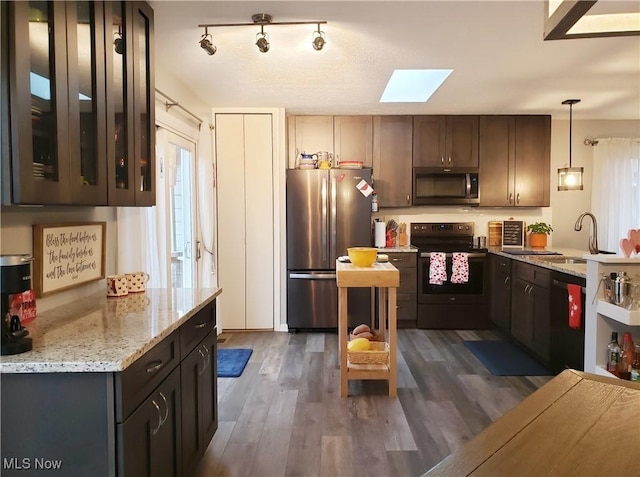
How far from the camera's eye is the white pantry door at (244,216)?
4.55 meters

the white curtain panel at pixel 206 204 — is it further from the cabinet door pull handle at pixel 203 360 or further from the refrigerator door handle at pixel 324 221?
the cabinet door pull handle at pixel 203 360

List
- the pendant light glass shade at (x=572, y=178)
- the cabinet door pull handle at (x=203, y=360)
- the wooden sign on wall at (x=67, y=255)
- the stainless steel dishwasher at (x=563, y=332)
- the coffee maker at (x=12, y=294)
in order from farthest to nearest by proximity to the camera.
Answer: the pendant light glass shade at (x=572, y=178)
the stainless steel dishwasher at (x=563, y=332)
the cabinet door pull handle at (x=203, y=360)
the wooden sign on wall at (x=67, y=255)
the coffee maker at (x=12, y=294)

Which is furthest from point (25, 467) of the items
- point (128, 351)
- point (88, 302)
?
point (88, 302)

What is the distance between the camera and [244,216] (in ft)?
15.1

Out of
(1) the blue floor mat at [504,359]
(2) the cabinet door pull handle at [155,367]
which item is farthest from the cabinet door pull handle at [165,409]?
(1) the blue floor mat at [504,359]

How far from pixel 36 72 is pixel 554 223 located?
17.4ft

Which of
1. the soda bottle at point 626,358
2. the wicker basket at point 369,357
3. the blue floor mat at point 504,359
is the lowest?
the blue floor mat at point 504,359

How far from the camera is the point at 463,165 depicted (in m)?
4.88

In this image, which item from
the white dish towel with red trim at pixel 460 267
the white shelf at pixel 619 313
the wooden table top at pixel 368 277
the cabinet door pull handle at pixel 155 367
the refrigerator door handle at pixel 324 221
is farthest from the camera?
the white dish towel with red trim at pixel 460 267

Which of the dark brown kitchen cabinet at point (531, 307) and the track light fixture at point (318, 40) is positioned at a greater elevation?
the track light fixture at point (318, 40)

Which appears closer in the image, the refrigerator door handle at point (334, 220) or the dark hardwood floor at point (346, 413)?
the dark hardwood floor at point (346, 413)

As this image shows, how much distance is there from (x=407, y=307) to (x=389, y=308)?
1.81 metres

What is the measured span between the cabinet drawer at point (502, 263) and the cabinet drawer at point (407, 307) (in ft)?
3.05

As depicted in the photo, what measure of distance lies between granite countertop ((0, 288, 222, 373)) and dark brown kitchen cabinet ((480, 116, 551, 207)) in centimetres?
373
